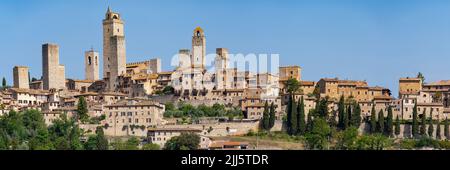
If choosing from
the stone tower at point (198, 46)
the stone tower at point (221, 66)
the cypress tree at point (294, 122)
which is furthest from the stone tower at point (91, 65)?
the cypress tree at point (294, 122)

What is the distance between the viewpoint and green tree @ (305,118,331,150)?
144 feet

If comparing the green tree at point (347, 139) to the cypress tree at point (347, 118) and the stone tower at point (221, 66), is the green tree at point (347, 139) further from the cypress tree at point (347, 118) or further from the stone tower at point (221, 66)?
the stone tower at point (221, 66)

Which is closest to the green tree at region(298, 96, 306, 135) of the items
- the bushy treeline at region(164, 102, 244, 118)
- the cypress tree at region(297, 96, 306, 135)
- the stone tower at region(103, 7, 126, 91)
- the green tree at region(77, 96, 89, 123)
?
the cypress tree at region(297, 96, 306, 135)

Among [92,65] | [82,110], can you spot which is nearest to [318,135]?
[82,110]

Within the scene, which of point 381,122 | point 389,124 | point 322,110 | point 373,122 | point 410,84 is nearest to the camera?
point 389,124

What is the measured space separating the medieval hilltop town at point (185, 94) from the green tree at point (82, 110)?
0.70 ft

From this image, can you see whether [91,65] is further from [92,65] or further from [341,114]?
[341,114]

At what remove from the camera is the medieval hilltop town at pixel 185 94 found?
158 ft

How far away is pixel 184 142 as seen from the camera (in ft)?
142

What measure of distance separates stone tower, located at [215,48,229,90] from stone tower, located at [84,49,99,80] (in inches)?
378

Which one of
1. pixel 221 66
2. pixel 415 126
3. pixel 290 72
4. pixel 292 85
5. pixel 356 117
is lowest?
pixel 415 126

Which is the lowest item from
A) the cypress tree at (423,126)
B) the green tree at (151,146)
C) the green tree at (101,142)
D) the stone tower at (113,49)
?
the green tree at (151,146)

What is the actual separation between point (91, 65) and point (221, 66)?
1096cm

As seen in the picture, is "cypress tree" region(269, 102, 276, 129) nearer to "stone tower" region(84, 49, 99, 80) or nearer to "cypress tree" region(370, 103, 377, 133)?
"cypress tree" region(370, 103, 377, 133)
